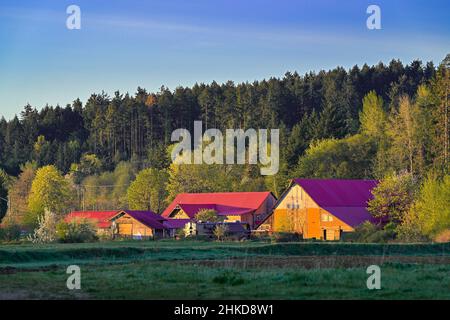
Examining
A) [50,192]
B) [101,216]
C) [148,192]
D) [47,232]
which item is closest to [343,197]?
[47,232]

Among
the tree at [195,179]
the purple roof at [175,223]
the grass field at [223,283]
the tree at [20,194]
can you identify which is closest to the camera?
the grass field at [223,283]

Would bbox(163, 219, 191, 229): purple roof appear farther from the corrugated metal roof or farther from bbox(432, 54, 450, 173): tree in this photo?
bbox(432, 54, 450, 173): tree

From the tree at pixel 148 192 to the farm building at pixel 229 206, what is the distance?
9.45 metres

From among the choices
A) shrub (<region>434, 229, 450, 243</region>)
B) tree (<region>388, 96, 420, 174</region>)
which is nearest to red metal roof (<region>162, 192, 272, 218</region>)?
tree (<region>388, 96, 420, 174</region>)

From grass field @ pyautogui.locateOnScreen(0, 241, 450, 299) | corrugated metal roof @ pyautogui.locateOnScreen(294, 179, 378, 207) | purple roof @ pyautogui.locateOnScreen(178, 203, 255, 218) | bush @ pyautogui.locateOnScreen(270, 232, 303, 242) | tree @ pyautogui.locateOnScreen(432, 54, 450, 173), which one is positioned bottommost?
bush @ pyautogui.locateOnScreen(270, 232, 303, 242)

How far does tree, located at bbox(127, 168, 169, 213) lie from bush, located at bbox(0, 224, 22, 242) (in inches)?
1112

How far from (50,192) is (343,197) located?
44.0 meters

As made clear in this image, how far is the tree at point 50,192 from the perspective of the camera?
114 meters

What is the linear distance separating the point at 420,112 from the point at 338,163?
1204 centimetres

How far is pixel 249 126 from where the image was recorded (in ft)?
454

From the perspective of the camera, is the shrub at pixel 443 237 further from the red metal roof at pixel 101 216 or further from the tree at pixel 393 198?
the red metal roof at pixel 101 216

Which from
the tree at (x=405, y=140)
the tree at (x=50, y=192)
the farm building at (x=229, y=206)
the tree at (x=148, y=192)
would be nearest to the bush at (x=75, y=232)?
the farm building at (x=229, y=206)

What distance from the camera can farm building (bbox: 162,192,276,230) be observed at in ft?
341
